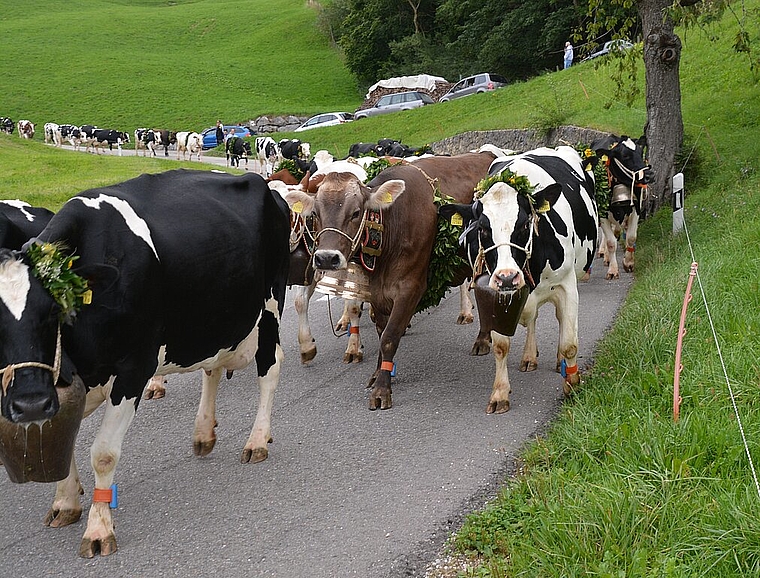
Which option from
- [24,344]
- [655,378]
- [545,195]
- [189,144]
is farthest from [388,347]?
[189,144]

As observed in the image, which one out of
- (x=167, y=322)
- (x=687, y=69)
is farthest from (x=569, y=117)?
(x=167, y=322)

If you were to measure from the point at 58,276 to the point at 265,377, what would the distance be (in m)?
2.35

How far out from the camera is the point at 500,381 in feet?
22.2

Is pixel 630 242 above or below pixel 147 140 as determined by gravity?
above

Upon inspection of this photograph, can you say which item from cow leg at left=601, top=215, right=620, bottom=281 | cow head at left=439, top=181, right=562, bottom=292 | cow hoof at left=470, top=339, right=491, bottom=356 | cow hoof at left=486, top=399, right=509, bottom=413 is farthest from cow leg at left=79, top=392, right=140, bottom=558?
cow leg at left=601, top=215, right=620, bottom=281

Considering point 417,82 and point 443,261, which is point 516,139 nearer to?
point 443,261

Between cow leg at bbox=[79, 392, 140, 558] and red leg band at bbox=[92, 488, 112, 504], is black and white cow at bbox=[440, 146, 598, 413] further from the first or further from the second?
red leg band at bbox=[92, 488, 112, 504]

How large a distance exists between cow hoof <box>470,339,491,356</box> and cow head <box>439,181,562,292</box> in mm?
1928

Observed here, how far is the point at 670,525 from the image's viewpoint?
3996mm

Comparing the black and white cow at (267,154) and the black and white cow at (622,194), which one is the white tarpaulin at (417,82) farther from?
the black and white cow at (622,194)

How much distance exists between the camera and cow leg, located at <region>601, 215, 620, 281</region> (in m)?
11.8

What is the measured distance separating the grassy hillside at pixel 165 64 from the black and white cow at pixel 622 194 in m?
44.3

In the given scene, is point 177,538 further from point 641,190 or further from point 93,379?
point 641,190

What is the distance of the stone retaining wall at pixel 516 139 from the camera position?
70.3 feet
